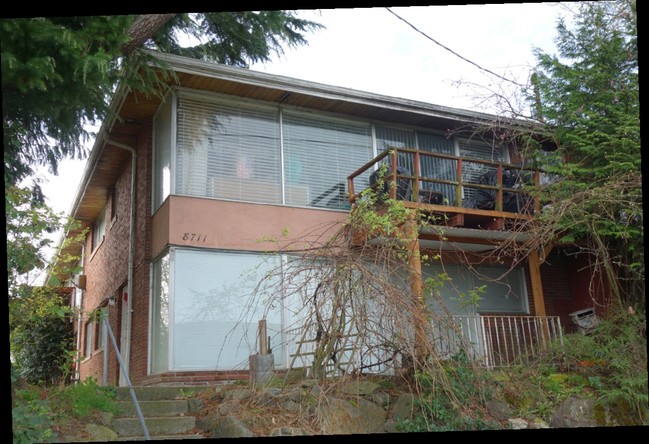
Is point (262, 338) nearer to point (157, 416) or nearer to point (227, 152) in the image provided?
point (157, 416)

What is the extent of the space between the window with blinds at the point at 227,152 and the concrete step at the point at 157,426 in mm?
4502

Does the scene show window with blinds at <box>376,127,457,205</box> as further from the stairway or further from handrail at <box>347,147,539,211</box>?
the stairway

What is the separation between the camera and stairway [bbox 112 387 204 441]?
25.3 ft

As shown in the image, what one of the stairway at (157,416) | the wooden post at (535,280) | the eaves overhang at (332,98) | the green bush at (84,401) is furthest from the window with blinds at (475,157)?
the green bush at (84,401)

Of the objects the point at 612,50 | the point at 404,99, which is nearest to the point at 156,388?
the point at 404,99

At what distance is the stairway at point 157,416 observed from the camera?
7711 mm

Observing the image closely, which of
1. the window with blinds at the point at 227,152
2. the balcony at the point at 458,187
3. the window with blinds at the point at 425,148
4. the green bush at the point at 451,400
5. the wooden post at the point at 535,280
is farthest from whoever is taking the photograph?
the window with blinds at the point at 425,148

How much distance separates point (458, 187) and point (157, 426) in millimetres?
6810

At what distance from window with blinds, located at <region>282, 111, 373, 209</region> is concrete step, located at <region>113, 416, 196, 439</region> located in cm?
510

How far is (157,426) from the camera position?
785 cm

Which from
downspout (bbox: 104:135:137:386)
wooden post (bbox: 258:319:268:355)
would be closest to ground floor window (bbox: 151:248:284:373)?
wooden post (bbox: 258:319:268:355)

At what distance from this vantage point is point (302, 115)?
42.2ft

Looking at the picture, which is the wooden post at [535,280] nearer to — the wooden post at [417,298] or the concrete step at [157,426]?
the wooden post at [417,298]

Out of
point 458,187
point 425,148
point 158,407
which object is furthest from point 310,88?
point 158,407
